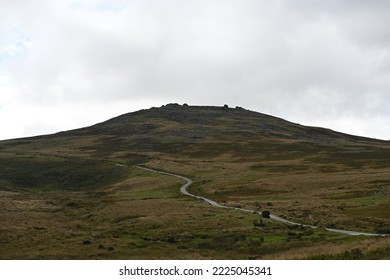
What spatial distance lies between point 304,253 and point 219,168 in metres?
105

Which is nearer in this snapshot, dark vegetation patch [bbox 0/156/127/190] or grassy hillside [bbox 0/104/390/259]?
grassy hillside [bbox 0/104/390/259]

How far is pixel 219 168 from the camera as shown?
143 meters

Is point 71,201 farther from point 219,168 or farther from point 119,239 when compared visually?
point 219,168

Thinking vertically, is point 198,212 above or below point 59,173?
below

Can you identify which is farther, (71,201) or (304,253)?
(71,201)

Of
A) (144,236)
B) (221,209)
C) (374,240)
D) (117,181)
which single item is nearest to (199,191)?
(221,209)

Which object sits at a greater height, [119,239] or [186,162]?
[186,162]

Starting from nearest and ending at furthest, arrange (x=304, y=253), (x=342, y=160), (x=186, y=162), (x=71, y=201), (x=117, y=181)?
(x=304, y=253)
(x=71, y=201)
(x=117, y=181)
(x=342, y=160)
(x=186, y=162)

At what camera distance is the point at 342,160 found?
152m

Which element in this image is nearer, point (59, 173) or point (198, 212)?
point (198, 212)

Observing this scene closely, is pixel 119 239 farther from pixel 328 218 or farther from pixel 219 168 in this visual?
pixel 219 168

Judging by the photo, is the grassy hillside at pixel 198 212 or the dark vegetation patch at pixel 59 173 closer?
the grassy hillside at pixel 198 212

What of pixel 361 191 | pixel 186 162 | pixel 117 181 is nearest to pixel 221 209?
pixel 361 191

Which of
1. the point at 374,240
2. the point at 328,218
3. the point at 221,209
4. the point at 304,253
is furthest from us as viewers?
the point at 221,209
